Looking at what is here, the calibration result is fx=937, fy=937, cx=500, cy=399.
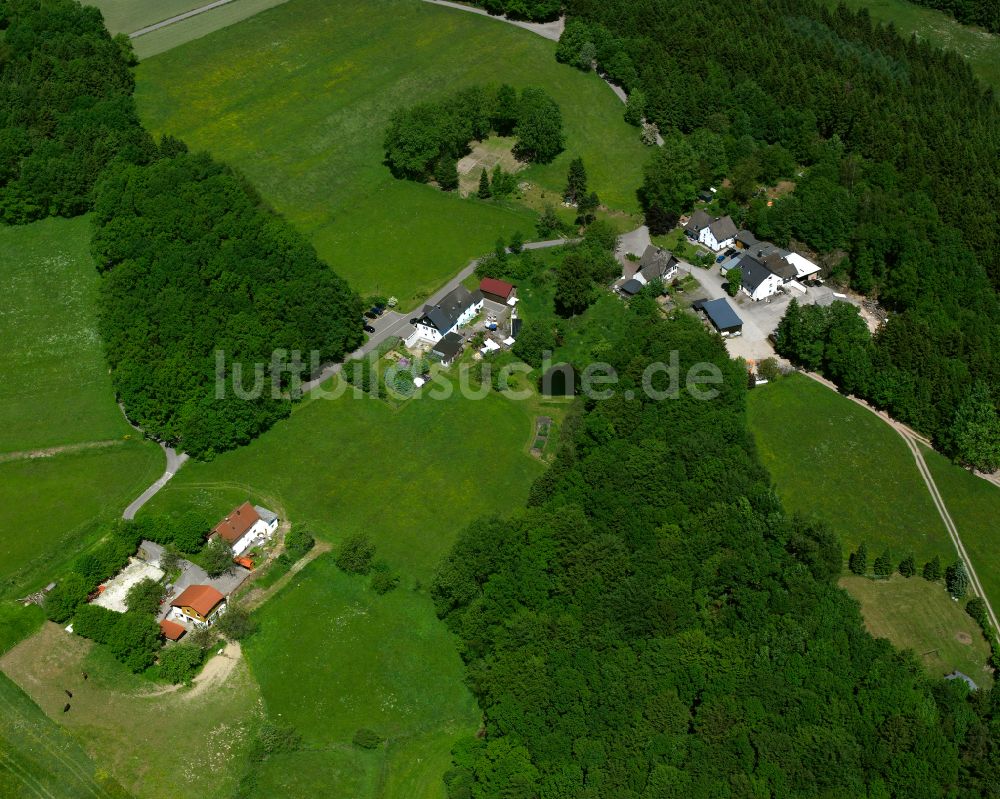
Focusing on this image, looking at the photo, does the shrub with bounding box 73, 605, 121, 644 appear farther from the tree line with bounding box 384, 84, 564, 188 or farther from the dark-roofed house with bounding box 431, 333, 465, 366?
the tree line with bounding box 384, 84, 564, 188

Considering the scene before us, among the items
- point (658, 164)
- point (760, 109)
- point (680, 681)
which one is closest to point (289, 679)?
point (680, 681)

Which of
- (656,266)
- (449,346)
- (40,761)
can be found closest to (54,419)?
(40,761)

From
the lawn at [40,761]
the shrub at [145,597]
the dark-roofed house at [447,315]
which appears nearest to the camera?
the lawn at [40,761]

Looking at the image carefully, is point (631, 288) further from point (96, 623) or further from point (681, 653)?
point (96, 623)

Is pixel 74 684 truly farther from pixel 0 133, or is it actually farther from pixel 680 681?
pixel 0 133

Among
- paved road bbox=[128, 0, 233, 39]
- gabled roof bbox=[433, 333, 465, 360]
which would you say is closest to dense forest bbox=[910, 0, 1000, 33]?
gabled roof bbox=[433, 333, 465, 360]

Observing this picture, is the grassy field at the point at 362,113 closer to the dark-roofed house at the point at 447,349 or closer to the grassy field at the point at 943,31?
the dark-roofed house at the point at 447,349

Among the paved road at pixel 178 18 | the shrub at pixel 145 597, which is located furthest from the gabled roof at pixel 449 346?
the paved road at pixel 178 18
